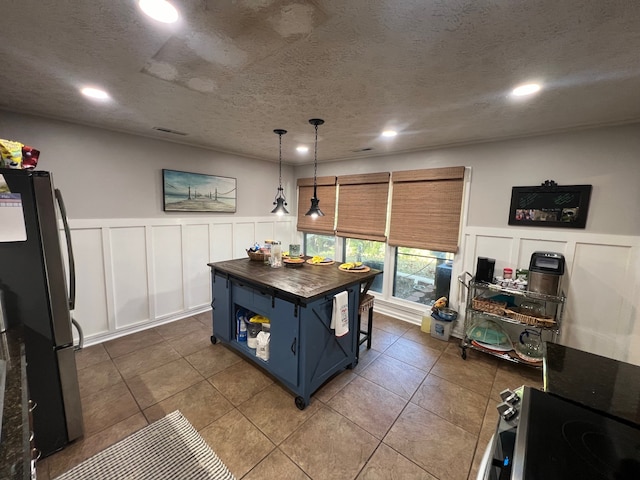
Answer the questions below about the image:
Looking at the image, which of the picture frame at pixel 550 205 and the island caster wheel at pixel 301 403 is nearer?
the island caster wheel at pixel 301 403

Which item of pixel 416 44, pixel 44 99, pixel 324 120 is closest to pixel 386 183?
pixel 324 120

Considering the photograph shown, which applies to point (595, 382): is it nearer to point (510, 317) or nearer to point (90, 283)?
point (510, 317)

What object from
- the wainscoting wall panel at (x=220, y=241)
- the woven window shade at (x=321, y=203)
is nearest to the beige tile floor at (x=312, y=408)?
the wainscoting wall panel at (x=220, y=241)

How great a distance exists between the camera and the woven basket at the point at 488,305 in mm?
2604

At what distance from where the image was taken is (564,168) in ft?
8.10

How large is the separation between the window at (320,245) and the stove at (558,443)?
3.62 meters

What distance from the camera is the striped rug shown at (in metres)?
1.50

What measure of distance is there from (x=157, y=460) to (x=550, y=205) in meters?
3.82

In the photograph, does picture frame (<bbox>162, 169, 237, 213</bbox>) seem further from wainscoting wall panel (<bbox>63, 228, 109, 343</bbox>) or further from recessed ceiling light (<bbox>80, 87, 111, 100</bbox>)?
recessed ceiling light (<bbox>80, 87, 111, 100</bbox>)

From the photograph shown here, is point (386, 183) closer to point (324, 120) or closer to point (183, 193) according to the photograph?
point (324, 120)

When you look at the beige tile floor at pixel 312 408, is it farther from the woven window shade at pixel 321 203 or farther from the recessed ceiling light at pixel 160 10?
the recessed ceiling light at pixel 160 10

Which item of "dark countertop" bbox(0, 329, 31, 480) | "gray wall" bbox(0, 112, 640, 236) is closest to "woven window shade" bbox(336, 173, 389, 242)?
"gray wall" bbox(0, 112, 640, 236)

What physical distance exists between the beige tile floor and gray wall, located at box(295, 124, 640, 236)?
1591 mm

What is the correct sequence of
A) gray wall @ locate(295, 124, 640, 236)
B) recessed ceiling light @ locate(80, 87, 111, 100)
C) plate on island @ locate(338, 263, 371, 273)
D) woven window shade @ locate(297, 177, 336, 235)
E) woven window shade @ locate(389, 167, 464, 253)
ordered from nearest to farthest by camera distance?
recessed ceiling light @ locate(80, 87, 111, 100) → gray wall @ locate(295, 124, 640, 236) → plate on island @ locate(338, 263, 371, 273) → woven window shade @ locate(389, 167, 464, 253) → woven window shade @ locate(297, 177, 336, 235)
